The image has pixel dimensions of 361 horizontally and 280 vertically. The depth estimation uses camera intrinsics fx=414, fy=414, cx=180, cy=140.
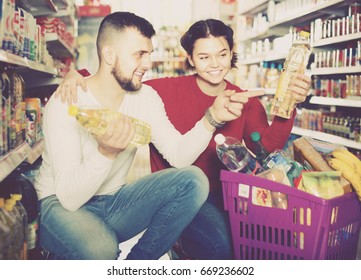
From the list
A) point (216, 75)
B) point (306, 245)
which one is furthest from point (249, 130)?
point (306, 245)

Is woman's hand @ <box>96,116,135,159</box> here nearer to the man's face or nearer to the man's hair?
the man's face

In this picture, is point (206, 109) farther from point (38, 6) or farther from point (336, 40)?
point (38, 6)

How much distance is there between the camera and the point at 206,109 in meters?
1.91

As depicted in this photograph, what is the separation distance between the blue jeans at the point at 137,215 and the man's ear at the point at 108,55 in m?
0.54

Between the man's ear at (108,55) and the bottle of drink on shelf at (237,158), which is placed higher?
the man's ear at (108,55)

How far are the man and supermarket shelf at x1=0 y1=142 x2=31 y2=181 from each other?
0.41ft

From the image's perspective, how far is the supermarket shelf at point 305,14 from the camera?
3.85 metres

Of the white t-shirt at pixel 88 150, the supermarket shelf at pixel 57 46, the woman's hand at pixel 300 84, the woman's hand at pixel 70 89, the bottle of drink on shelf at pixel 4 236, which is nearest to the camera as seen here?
the bottle of drink on shelf at pixel 4 236

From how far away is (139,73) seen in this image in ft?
6.03

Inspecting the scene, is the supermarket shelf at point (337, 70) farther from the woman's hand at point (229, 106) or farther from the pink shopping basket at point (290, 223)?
the pink shopping basket at point (290, 223)

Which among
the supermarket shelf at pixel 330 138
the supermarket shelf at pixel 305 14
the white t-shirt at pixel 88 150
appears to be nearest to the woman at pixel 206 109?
the white t-shirt at pixel 88 150

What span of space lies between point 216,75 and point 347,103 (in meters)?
1.90
